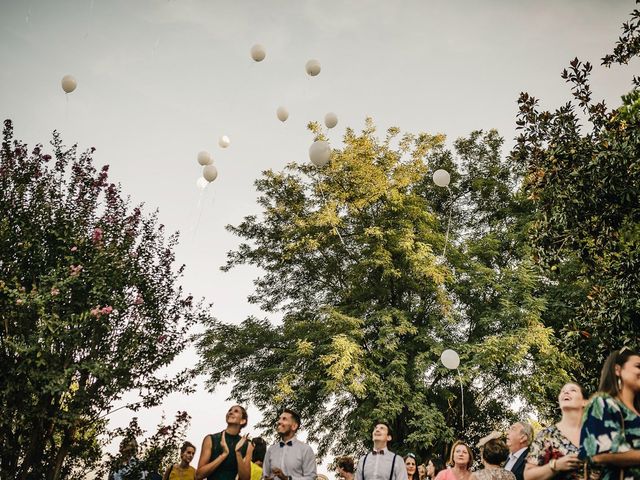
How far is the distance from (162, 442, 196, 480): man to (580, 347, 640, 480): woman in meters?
5.70

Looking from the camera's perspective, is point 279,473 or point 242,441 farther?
point 279,473

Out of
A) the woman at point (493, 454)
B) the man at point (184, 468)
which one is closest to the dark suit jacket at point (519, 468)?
the woman at point (493, 454)

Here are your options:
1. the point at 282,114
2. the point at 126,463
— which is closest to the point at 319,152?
the point at 282,114

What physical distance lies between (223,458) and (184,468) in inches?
112

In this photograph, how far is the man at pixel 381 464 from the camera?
17.6 feet

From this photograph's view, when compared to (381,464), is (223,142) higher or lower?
higher

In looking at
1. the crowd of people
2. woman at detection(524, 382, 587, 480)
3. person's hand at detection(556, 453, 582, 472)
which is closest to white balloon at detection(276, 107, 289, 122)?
the crowd of people

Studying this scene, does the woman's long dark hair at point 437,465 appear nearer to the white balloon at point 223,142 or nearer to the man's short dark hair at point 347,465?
the man's short dark hair at point 347,465

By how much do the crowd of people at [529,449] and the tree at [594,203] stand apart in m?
2.75

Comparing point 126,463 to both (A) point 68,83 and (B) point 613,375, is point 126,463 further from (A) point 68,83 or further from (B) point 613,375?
(B) point 613,375

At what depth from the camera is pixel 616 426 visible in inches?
89.8

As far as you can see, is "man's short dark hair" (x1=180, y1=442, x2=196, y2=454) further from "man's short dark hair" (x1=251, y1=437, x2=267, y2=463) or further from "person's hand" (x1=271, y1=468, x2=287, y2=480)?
"person's hand" (x1=271, y1=468, x2=287, y2=480)

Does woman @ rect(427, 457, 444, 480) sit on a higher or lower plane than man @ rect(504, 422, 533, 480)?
lower

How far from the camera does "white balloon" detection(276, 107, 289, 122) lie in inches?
403
